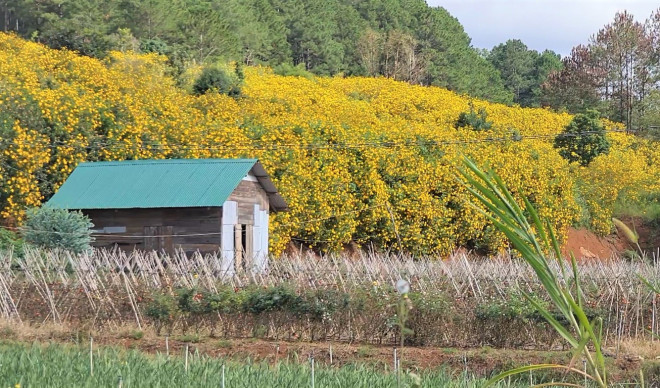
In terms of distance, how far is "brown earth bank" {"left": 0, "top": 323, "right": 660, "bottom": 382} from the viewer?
14086 millimetres

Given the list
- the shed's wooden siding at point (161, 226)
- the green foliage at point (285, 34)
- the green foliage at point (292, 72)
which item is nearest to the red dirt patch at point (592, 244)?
the green foliage at point (285, 34)

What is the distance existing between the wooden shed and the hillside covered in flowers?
3.11 metres

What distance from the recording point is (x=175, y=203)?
71.8 ft

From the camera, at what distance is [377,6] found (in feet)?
271

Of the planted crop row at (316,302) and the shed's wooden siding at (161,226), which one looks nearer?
the planted crop row at (316,302)

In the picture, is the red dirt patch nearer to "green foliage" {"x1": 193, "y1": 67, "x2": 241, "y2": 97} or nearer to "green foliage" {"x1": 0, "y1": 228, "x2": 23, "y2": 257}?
"green foliage" {"x1": 193, "y1": 67, "x2": 241, "y2": 97}

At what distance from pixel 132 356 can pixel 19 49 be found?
3000cm

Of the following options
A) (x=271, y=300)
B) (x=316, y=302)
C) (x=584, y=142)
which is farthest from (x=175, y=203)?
(x=584, y=142)

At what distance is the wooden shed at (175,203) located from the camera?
2206cm

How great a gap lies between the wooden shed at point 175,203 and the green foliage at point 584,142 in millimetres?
23062

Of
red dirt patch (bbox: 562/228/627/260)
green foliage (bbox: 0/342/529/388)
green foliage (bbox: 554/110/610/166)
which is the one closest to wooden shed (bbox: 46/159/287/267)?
green foliage (bbox: 0/342/529/388)

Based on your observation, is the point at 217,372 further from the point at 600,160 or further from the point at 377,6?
the point at 377,6

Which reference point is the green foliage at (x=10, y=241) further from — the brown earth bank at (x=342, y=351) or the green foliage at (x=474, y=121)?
the green foliage at (x=474, y=121)

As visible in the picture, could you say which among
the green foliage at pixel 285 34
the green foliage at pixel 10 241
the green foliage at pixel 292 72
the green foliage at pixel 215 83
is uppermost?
the green foliage at pixel 285 34
